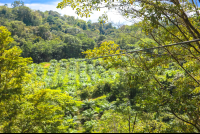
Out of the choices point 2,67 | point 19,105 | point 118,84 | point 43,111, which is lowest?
point 118,84

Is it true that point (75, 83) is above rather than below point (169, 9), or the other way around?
below

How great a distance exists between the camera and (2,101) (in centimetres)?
482

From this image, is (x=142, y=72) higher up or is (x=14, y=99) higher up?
(x=142, y=72)

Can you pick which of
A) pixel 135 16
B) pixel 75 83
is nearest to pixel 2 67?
pixel 135 16

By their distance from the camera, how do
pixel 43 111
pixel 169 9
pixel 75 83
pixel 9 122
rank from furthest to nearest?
1. pixel 75 83
2. pixel 43 111
3. pixel 9 122
4. pixel 169 9

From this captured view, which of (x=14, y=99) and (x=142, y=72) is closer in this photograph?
(x=142, y=72)

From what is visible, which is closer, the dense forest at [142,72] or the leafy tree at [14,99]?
the dense forest at [142,72]

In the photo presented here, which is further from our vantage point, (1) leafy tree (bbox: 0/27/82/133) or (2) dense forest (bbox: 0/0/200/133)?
(1) leafy tree (bbox: 0/27/82/133)

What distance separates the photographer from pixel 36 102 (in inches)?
235

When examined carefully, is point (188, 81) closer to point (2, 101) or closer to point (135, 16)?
point (135, 16)

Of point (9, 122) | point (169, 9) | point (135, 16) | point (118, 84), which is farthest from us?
point (118, 84)

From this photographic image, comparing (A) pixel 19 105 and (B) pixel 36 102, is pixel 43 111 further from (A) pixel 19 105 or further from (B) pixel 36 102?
(A) pixel 19 105

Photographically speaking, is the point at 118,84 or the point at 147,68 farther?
the point at 118,84

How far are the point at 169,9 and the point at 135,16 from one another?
0.83 meters
